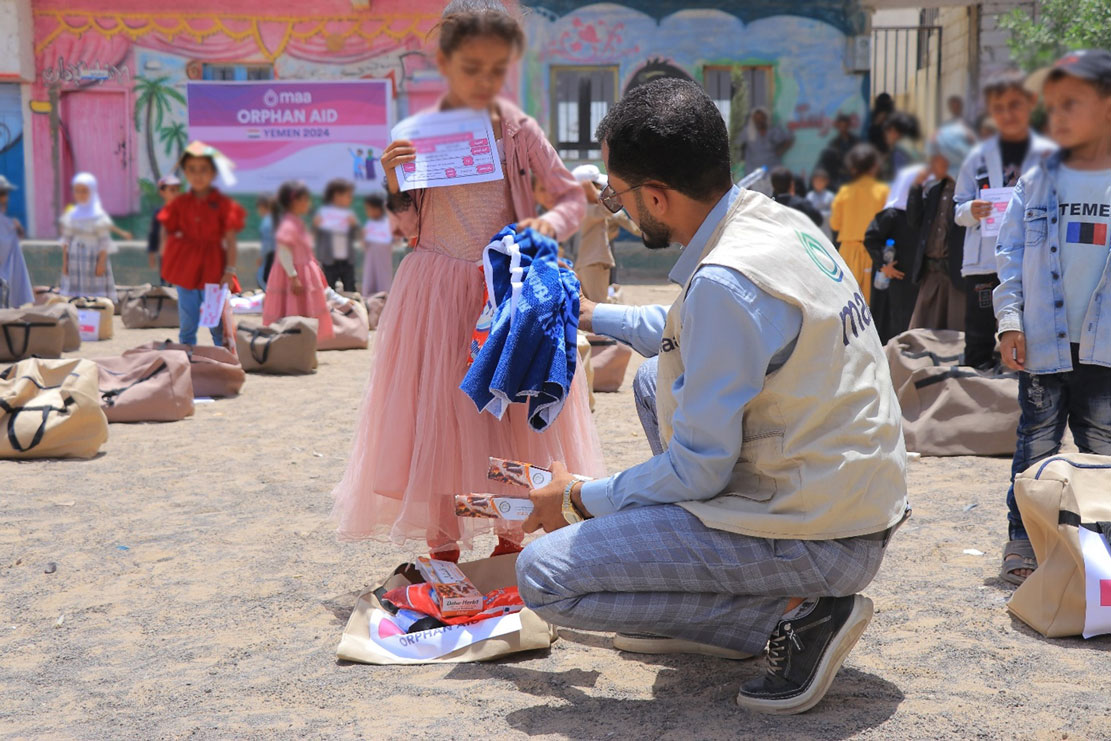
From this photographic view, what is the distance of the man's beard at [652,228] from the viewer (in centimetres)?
236

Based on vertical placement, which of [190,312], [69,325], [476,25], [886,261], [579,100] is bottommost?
[69,325]

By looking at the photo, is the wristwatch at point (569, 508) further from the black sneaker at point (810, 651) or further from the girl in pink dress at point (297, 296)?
the girl in pink dress at point (297, 296)

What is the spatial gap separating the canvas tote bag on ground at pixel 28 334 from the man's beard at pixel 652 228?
282 inches

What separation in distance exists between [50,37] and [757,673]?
8151 millimetres

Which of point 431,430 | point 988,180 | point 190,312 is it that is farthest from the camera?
point 190,312

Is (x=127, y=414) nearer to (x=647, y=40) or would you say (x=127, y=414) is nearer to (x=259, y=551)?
(x=259, y=551)

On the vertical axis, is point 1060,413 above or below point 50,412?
above

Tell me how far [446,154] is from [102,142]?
14.6 metres

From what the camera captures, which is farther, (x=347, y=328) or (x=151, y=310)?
(x=151, y=310)

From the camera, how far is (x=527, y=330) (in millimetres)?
2834

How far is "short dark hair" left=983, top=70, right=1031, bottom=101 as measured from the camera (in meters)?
1.21

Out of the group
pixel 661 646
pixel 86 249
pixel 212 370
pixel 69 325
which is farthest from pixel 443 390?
pixel 86 249

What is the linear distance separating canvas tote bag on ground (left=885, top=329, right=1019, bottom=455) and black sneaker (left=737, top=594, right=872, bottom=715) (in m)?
2.87

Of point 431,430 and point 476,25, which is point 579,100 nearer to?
point 431,430
